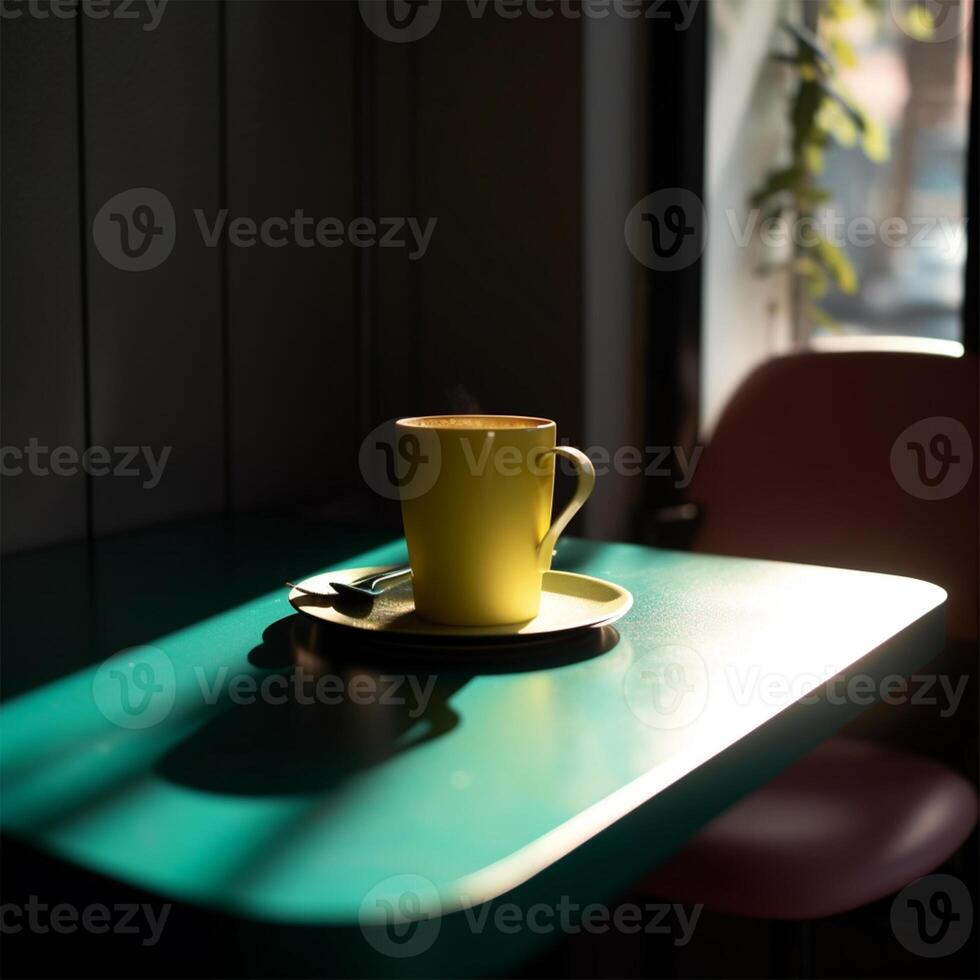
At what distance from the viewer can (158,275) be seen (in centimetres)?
146

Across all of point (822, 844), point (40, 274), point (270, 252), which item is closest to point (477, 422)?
point (822, 844)

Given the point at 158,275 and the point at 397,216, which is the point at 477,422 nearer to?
the point at 158,275

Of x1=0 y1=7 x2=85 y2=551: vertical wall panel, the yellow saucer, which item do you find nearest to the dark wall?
x1=0 y1=7 x2=85 y2=551: vertical wall panel

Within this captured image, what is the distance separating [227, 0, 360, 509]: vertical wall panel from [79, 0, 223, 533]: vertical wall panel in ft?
0.15

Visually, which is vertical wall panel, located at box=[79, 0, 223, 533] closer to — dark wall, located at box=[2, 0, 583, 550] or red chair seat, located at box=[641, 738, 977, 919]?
dark wall, located at box=[2, 0, 583, 550]

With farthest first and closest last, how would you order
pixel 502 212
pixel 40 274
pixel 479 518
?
pixel 502 212 → pixel 40 274 → pixel 479 518

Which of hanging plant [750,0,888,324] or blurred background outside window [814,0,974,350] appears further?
hanging plant [750,0,888,324]

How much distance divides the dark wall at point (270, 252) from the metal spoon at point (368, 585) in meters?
0.57

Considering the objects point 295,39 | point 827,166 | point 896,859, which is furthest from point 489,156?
point 896,859

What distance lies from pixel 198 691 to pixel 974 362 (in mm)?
1055

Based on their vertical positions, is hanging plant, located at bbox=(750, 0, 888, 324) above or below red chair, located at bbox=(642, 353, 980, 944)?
above

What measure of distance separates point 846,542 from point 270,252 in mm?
853

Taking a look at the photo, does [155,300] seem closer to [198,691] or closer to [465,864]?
[198,691]

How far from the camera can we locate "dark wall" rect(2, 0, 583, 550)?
1328mm
